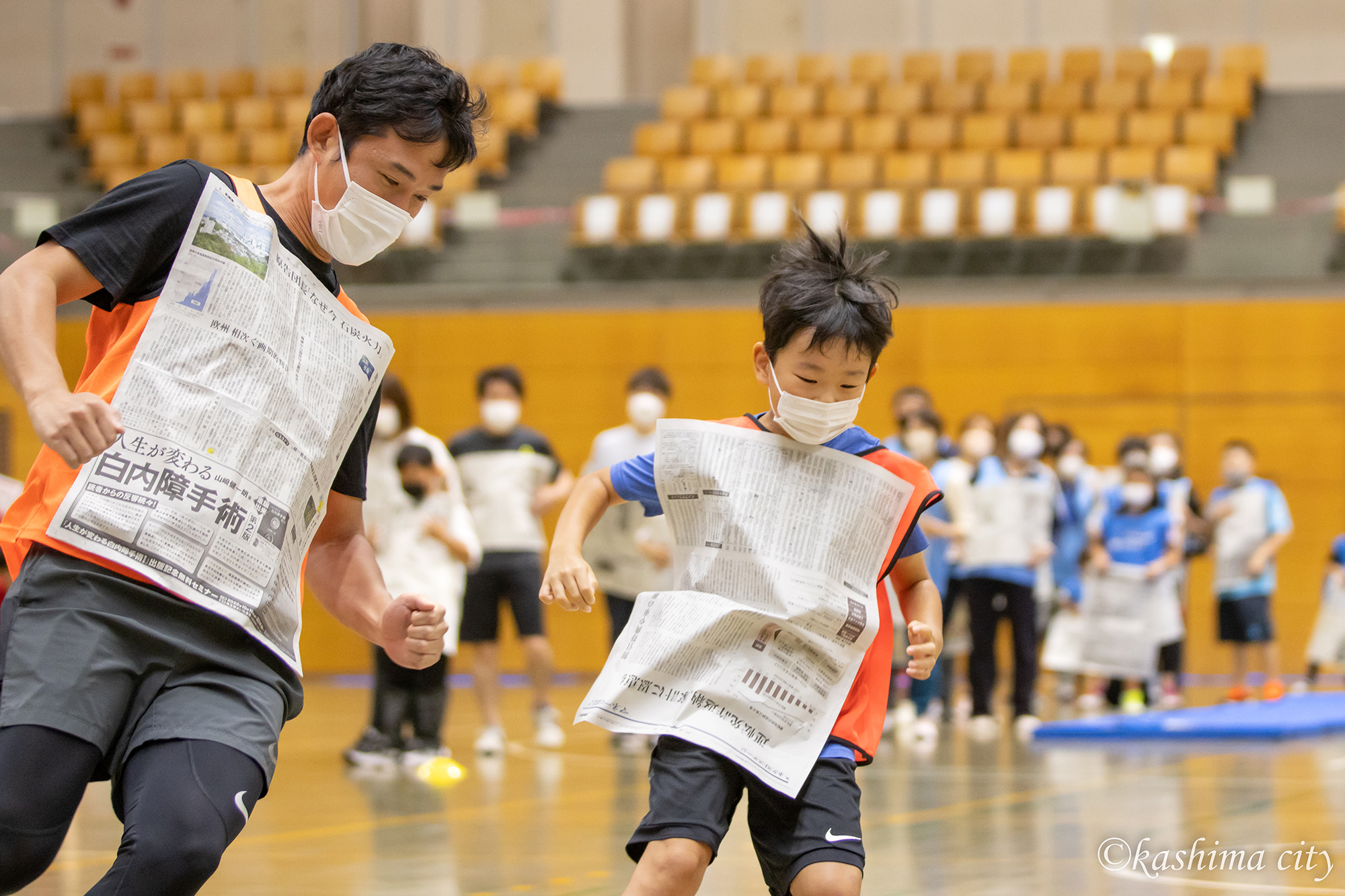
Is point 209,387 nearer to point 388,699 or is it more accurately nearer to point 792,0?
point 388,699

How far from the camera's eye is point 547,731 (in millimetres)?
8820

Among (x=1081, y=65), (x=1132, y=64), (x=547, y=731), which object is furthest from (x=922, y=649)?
(x=1132, y=64)

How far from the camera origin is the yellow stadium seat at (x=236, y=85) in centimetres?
2002

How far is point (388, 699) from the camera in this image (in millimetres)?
7605

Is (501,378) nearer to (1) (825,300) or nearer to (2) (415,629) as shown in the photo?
(1) (825,300)

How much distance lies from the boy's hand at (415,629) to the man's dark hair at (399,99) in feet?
2.38

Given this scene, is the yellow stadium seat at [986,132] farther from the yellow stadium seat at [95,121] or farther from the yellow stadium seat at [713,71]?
the yellow stadium seat at [95,121]

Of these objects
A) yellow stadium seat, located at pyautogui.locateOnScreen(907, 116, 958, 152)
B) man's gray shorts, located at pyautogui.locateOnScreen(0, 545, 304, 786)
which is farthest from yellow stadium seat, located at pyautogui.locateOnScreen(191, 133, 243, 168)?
man's gray shorts, located at pyautogui.locateOnScreen(0, 545, 304, 786)

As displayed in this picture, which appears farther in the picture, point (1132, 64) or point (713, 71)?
point (713, 71)

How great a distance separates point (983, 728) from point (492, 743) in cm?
305

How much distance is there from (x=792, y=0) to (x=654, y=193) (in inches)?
232

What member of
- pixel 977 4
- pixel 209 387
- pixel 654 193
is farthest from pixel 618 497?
pixel 977 4

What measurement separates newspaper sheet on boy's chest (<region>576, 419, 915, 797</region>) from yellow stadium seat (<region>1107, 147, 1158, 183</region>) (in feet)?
41.7

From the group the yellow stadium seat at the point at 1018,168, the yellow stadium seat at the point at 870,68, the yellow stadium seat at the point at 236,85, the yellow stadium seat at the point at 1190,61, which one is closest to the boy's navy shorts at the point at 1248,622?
the yellow stadium seat at the point at 1018,168
